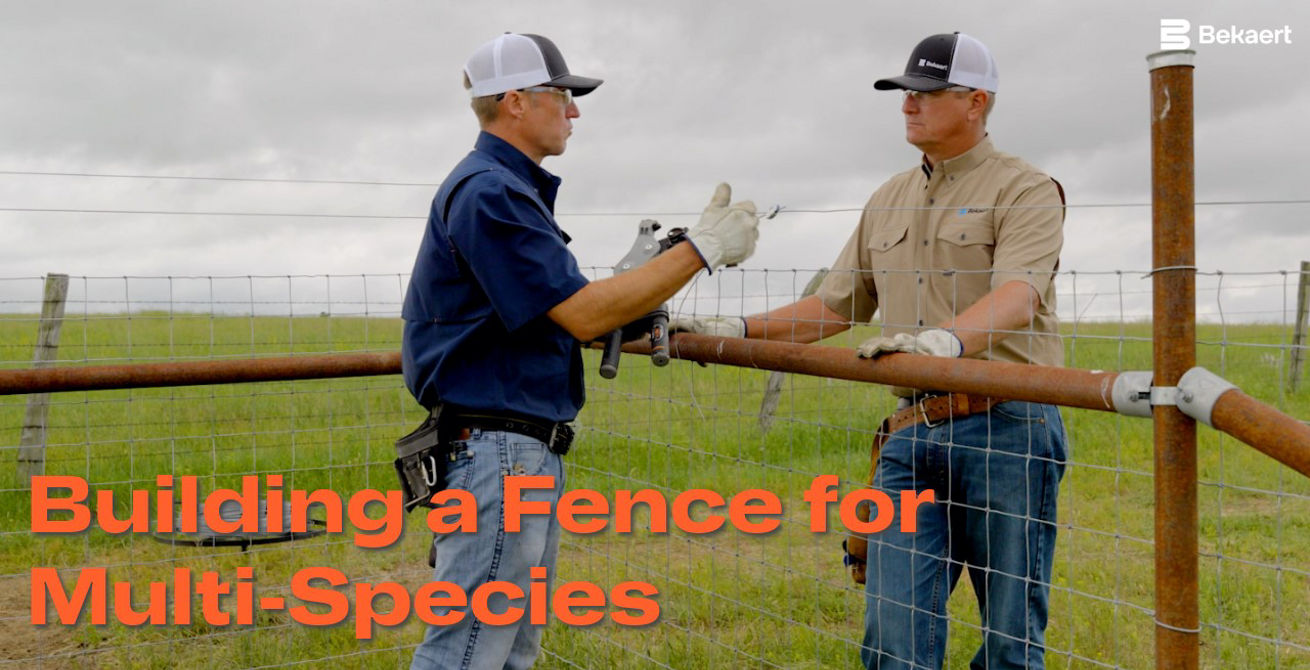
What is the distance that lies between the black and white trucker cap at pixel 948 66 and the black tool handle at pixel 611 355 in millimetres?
1064

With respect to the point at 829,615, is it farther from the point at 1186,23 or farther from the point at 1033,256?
the point at 1186,23

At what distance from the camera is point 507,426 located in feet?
9.71

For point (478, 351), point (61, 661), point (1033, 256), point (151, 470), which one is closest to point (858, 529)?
point (1033, 256)

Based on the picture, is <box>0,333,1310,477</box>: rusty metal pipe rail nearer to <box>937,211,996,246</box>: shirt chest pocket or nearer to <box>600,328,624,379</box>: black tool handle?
<box>600,328,624,379</box>: black tool handle

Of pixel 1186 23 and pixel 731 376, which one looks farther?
pixel 731 376

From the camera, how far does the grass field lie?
15.3 ft

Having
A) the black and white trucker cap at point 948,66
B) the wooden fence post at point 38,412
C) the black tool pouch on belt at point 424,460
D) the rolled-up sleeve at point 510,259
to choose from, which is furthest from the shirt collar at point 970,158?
the wooden fence post at point 38,412

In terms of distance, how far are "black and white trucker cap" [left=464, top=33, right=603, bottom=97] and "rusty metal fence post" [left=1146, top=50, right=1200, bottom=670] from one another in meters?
1.41

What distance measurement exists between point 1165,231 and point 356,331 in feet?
54.0

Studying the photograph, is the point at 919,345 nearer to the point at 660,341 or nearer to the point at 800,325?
the point at 660,341

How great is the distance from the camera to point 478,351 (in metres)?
2.92

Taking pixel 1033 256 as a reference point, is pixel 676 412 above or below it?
below

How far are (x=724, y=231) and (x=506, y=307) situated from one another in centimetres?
61

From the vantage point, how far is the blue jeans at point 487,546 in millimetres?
2916
